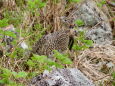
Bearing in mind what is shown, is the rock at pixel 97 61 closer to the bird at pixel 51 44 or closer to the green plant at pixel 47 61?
the bird at pixel 51 44

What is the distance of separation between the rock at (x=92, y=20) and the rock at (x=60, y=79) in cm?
321

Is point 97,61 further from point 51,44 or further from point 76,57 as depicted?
point 51,44

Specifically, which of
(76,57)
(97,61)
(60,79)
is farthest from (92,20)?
(60,79)

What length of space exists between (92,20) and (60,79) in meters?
3.85

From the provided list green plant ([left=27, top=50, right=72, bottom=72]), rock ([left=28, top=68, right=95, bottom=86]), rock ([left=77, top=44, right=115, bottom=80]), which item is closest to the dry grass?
rock ([left=77, top=44, right=115, bottom=80])

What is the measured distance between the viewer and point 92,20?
23.3ft

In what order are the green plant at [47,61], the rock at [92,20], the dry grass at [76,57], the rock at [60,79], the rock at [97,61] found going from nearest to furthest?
1. the rock at [60,79]
2. the green plant at [47,61]
3. the dry grass at [76,57]
4. the rock at [97,61]
5. the rock at [92,20]

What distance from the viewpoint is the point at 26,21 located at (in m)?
6.65

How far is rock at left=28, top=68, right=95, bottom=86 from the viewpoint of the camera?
338 cm

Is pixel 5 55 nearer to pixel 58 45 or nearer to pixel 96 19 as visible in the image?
pixel 58 45

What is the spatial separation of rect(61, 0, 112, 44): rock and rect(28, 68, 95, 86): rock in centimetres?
321

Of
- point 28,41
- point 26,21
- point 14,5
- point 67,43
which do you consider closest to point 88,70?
point 67,43

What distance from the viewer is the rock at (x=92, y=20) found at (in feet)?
22.5

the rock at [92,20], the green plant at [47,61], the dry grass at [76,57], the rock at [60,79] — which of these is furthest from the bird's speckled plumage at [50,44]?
the rock at [60,79]
